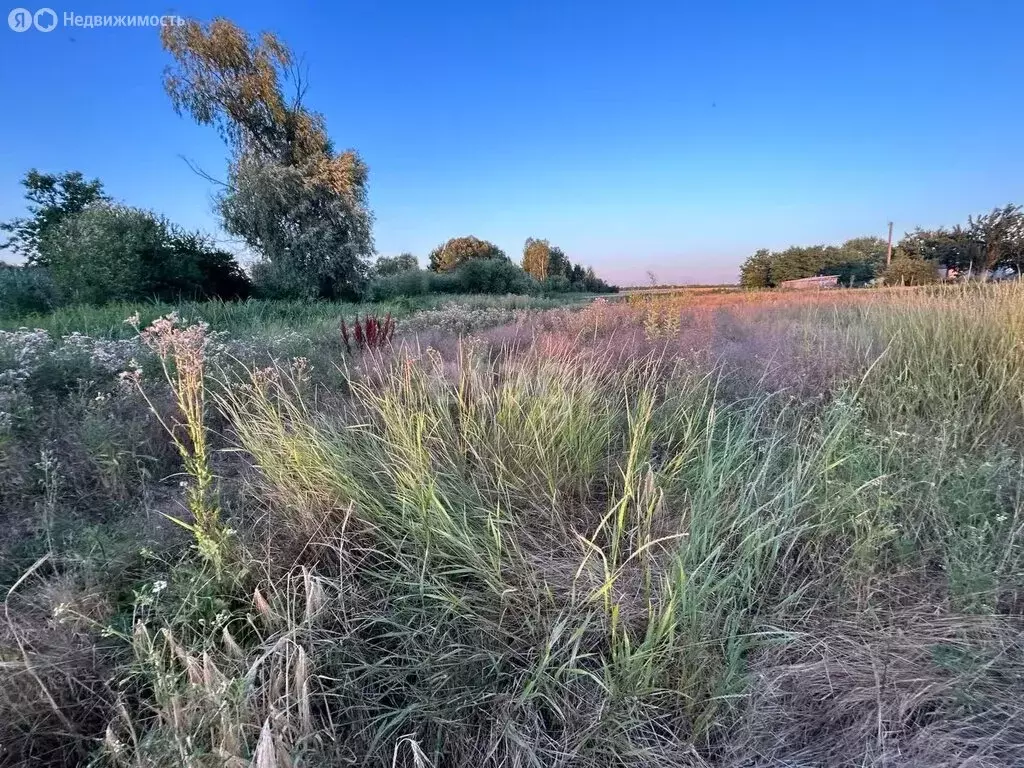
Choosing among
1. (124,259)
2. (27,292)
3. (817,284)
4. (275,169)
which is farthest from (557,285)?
(27,292)

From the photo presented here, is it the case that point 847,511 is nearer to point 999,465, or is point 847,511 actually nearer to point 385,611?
point 999,465

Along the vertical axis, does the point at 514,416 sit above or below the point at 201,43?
below

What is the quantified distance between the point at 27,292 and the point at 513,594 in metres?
14.7

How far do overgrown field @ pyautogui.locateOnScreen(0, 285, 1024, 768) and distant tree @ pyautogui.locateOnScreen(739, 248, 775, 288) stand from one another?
114ft

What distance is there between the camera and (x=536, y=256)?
3712 cm

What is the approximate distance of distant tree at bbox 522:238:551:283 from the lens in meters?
36.5

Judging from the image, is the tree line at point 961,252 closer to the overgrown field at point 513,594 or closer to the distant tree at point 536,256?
the overgrown field at point 513,594

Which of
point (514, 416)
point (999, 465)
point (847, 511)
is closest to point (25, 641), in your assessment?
point (514, 416)

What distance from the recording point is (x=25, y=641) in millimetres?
1070

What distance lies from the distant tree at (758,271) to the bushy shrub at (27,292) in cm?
3582

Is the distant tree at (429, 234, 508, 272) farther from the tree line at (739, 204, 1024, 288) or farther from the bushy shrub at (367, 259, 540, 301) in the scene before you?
the tree line at (739, 204, 1024, 288)

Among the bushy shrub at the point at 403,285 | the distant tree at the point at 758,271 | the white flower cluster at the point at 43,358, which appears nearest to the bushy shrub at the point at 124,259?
the bushy shrub at the point at 403,285

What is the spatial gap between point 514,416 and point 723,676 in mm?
1296

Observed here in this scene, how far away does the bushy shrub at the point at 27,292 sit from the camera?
9.30m
